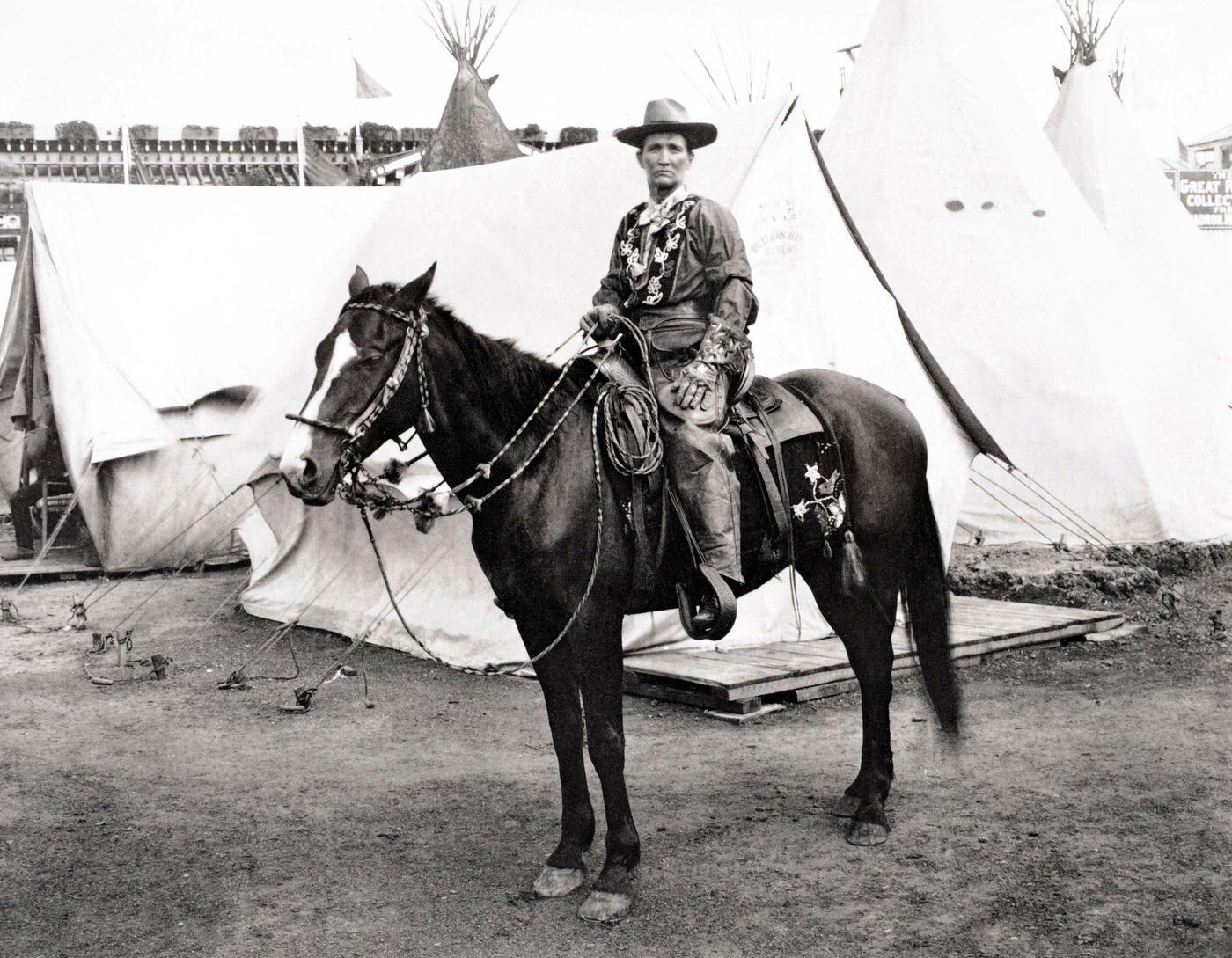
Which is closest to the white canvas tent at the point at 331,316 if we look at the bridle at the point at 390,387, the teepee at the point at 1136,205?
the bridle at the point at 390,387

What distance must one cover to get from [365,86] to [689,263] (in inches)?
746

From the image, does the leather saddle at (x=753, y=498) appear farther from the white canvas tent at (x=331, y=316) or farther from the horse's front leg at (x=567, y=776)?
the white canvas tent at (x=331, y=316)

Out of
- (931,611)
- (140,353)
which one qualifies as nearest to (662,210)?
(931,611)

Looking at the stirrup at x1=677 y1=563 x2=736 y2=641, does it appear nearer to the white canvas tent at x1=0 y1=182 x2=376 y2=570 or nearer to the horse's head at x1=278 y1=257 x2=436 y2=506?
the horse's head at x1=278 y1=257 x2=436 y2=506

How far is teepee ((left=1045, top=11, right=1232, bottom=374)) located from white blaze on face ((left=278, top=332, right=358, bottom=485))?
10.6 metres

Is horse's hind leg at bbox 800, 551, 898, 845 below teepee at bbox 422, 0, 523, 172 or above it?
below

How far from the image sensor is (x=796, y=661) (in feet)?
20.8

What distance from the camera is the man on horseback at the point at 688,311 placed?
13.2 ft

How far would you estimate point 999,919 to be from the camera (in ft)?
11.7

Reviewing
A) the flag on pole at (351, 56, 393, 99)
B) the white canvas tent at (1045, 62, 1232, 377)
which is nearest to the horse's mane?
the white canvas tent at (1045, 62, 1232, 377)

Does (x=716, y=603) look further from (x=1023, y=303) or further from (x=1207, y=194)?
(x=1207, y=194)

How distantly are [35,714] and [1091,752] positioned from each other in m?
5.06

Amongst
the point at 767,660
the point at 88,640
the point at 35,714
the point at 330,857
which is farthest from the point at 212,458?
the point at 330,857

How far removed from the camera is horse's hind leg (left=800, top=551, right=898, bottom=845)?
4.46 m
